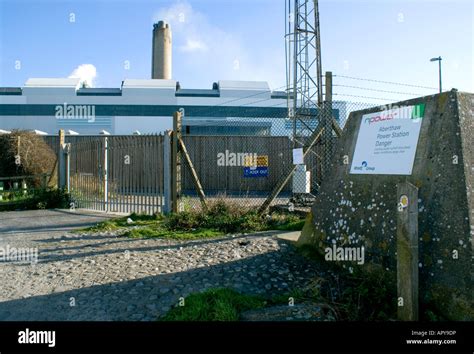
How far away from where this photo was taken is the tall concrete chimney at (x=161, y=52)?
150ft

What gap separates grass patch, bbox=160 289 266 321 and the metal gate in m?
5.77

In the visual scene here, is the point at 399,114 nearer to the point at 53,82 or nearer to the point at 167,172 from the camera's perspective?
the point at 167,172

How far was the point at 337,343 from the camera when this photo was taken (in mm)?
3186

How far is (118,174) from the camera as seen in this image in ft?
36.3

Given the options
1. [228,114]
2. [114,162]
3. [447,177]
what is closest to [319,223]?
[447,177]

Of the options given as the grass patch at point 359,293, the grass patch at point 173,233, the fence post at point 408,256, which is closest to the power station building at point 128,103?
the grass patch at point 173,233

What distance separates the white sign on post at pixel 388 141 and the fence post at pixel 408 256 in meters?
0.76

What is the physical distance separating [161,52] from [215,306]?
47239 mm

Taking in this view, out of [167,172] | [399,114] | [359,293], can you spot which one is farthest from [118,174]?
Answer: [359,293]

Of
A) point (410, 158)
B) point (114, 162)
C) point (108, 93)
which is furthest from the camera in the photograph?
point (108, 93)

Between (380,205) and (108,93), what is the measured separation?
148 ft

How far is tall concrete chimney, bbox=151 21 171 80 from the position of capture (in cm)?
4584

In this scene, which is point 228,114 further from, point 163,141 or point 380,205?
point 380,205

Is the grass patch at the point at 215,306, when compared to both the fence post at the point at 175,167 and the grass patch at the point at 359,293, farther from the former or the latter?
the fence post at the point at 175,167
